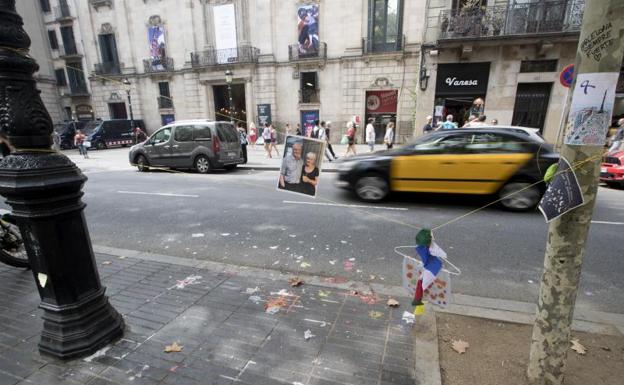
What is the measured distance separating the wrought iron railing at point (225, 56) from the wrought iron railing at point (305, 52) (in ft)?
8.19

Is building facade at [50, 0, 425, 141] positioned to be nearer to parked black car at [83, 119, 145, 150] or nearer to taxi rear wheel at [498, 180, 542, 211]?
parked black car at [83, 119, 145, 150]

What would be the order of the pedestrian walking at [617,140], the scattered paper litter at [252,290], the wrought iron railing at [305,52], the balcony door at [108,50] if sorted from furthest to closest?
the balcony door at [108,50] < the wrought iron railing at [305,52] < the pedestrian walking at [617,140] < the scattered paper litter at [252,290]

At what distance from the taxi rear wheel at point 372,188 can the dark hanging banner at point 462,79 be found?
12861 mm

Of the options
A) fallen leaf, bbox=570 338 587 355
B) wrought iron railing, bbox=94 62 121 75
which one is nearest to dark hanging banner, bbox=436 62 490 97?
fallen leaf, bbox=570 338 587 355

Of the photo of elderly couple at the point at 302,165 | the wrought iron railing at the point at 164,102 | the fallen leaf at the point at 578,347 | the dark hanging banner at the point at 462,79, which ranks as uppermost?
the dark hanging banner at the point at 462,79

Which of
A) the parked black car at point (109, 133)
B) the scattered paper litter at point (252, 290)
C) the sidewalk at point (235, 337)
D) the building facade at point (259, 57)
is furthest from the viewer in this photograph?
the parked black car at point (109, 133)

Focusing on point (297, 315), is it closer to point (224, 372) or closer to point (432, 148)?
point (224, 372)

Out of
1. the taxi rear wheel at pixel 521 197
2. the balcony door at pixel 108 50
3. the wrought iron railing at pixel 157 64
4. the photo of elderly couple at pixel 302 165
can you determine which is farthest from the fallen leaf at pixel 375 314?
the balcony door at pixel 108 50

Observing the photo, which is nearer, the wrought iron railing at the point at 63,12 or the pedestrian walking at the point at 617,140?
the pedestrian walking at the point at 617,140

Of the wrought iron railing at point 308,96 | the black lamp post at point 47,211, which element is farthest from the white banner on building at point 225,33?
the black lamp post at point 47,211

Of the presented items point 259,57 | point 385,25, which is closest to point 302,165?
point 385,25

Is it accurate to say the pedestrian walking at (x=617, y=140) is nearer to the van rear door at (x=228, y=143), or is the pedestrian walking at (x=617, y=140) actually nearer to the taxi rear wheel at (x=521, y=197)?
the taxi rear wheel at (x=521, y=197)

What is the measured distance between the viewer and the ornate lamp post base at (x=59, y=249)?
2256 millimetres

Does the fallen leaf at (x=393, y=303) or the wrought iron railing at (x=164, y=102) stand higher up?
the wrought iron railing at (x=164, y=102)
